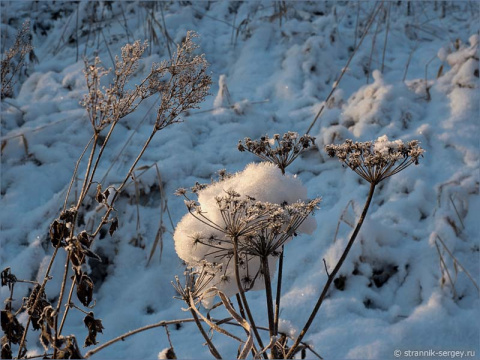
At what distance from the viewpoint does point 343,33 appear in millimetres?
5348

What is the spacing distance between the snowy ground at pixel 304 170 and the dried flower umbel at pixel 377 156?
1.02 meters

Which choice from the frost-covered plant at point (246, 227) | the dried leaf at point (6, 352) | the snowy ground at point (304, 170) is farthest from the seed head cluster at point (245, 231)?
the snowy ground at point (304, 170)

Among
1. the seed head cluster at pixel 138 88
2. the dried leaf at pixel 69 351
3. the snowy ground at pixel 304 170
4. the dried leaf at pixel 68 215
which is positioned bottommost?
the snowy ground at pixel 304 170

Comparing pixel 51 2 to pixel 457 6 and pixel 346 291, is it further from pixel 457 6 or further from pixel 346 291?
pixel 346 291

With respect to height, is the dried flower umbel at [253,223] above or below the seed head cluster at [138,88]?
below

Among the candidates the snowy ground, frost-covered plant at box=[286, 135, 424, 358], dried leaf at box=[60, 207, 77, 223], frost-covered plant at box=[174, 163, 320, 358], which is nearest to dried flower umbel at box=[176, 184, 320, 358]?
frost-covered plant at box=[174, 163, 320, 358]

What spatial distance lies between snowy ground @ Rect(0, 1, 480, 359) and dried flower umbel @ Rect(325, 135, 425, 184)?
3.33ft

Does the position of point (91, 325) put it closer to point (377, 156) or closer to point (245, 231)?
point (245, 231)

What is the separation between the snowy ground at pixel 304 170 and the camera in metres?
2.50

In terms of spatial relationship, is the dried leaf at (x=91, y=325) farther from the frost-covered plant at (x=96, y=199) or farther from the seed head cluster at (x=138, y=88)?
the seed head cluster at (x=138, y=88)

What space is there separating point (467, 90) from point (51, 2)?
16.9 feet

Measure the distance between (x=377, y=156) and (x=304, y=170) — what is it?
2.34 m

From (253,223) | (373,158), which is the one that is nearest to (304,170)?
(373,158)

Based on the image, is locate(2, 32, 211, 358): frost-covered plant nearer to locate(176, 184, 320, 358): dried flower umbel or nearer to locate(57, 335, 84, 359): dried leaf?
locate(57, 335, 84, 359): dried leaf
